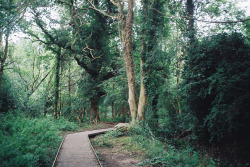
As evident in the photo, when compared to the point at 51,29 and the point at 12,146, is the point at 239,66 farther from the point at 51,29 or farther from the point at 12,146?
the point at 51,29

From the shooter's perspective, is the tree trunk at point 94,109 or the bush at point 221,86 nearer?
the bush at point 221,86

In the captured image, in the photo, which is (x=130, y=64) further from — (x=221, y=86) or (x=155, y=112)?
(x=221, y=86)

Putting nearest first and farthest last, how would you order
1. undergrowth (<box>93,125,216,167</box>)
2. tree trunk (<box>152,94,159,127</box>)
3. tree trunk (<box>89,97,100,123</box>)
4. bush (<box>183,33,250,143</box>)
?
bush (<box>183,33,250,143</box>) < undergrowth (<box>93,125,216,167</box>) < tree trunk (<box>152,94,159,127</box>) < tree trunk (<box>89,97,100,123</box>)

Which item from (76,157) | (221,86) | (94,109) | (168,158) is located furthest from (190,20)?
(94,109)

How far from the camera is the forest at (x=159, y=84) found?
617 centimetres

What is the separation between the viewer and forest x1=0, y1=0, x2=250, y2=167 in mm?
6172

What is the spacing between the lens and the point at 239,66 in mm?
6457

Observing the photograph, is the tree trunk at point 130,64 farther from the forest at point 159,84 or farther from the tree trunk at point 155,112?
the tree trunk at point 155,112

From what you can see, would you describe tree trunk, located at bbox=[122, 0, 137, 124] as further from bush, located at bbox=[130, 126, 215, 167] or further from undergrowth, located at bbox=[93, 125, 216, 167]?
bush, located at bbox=[130, 126, 215, 167]

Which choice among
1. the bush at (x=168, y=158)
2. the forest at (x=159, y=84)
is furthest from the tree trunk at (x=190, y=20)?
the bush at (x=168, y=158)

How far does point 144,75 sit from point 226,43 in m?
5.80

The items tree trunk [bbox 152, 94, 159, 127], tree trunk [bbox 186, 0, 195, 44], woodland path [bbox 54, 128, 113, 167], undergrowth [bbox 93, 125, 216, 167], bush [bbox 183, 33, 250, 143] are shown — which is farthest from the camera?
tree trunk [bbox 152, 94, 159, 127]

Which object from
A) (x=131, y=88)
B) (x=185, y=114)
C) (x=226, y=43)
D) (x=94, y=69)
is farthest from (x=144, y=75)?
(x=94, y=69)

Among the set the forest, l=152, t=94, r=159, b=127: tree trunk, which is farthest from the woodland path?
l=152, t=94, r=159, b=127: tree trunk
